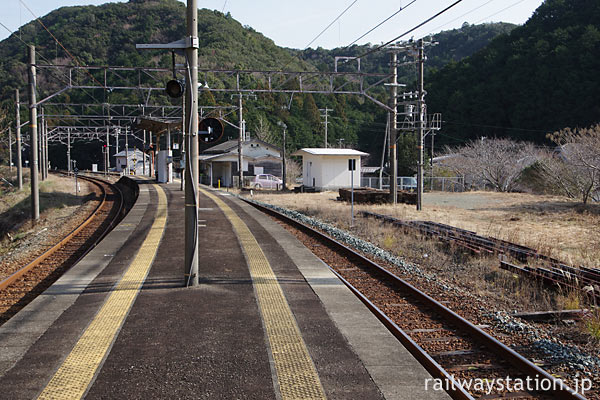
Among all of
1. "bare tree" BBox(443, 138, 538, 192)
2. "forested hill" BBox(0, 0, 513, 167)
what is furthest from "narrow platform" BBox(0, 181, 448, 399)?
"forested hill" BBox(0, 0, 513, 167)

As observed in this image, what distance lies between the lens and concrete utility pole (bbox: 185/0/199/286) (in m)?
8.24

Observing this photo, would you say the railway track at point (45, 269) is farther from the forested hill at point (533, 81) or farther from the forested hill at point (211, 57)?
the forested hill at point (533, 81)

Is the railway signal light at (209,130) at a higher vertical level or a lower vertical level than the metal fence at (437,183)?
higher

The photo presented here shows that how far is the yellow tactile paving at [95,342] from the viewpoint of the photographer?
15.9ft

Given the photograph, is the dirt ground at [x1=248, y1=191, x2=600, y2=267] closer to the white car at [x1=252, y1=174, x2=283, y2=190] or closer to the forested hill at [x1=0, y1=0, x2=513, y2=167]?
the white car at [x1=252, y1=174, x2=283, y2=190]

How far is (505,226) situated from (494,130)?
143 ft

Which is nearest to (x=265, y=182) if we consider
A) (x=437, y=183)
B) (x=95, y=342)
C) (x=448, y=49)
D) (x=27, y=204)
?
(x=437, y=183)

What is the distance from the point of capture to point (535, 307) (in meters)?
8.45

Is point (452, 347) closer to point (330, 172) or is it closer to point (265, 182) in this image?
point (330, 172)

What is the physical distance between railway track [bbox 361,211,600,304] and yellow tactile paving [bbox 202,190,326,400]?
4982 mm

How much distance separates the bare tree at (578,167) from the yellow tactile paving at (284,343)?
72.1ft

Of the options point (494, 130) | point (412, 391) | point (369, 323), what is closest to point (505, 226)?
point (369, 323)

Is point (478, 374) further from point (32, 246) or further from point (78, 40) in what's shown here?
point (78, 40)

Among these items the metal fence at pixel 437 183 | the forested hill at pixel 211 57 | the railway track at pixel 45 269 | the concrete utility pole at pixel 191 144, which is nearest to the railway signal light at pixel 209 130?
the concrete utility pole at pixel 191 144
